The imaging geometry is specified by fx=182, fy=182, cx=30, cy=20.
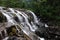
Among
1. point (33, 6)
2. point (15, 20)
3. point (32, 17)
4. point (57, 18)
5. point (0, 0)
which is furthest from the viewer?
point (33, 6)

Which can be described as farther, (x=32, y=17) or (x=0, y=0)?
(x=0, y=0)

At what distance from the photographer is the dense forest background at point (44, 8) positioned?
1875 cm

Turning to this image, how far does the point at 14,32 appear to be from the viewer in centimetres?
942

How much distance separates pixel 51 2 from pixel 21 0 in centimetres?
392

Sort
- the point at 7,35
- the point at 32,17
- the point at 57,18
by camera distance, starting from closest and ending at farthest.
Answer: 1. the point at 7,35
2. the point at 32,17
3. the point at 57,18

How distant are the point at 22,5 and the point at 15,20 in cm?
805

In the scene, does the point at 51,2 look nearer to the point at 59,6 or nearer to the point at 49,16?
the point at 59,6

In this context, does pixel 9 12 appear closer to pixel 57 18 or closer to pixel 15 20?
pixel 15 20

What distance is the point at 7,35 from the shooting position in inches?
368

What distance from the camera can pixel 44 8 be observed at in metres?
20.5

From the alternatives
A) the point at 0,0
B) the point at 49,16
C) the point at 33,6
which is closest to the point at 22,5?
the point at 33,6

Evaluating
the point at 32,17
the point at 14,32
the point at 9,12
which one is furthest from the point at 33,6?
the point at 14,32

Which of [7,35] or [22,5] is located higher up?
[7,35]

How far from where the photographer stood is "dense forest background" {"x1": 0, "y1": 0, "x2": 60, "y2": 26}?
61.5 feet
